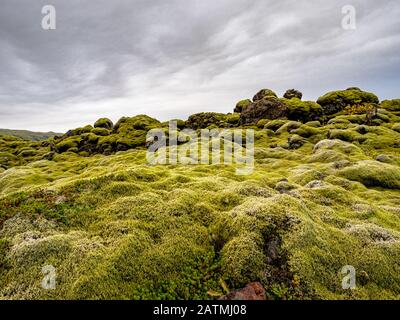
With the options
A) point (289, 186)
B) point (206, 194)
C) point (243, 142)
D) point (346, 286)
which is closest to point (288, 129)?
point (243, 142)

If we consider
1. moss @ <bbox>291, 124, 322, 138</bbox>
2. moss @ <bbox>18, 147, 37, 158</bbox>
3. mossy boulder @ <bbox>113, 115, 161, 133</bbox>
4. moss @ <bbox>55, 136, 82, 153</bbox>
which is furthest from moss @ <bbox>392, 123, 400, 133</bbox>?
moss @ <bbox>18, 147, 37, 158</bbox>

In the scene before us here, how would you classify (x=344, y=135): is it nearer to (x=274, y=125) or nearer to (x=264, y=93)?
(x=274, y=125)

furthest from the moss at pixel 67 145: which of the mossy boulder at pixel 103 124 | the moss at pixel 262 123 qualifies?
the moss at pixel 262 123

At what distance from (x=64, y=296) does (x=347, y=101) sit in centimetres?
11889

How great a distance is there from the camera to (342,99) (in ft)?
363

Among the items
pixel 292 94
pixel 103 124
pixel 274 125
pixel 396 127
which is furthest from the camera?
pixel 103 124

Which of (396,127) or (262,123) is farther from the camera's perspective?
(262,123)

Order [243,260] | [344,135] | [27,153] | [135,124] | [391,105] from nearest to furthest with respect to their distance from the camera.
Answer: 1. [243,260]
2. [344,135]
3. [391,105]
4. [135,124]
5. [27,153]

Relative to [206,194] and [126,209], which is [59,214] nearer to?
[126,209]

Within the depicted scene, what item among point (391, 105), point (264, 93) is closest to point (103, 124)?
point (264, 93)

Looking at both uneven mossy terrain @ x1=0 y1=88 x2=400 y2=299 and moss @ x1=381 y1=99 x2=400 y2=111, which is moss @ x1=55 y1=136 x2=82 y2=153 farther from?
moss @ x1=381 y1=99 x2=400 y2=111

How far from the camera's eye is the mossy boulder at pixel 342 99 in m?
108

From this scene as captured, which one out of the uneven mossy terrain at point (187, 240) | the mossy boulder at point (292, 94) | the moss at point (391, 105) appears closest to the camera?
the uneven mossy terrain at point (187, 240)

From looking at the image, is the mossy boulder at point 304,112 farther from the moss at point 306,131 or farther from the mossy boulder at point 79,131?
the mossy boulder at point 79,131
